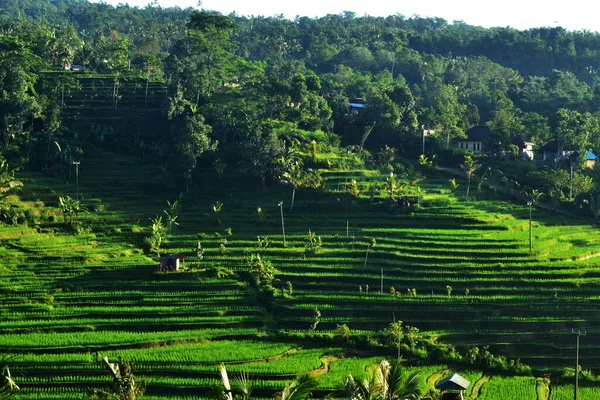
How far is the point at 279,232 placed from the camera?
49.8m

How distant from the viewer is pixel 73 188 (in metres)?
53.8

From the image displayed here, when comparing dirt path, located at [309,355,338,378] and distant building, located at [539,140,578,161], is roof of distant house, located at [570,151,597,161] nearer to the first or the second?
distant building, located at [539,140,578,161]

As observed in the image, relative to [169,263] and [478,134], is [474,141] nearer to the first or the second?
[478,134]

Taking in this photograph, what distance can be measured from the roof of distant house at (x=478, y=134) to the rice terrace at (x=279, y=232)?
11.7 inches

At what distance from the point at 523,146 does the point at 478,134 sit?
3.86 metres

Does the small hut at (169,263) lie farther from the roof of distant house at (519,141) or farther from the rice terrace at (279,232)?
the roof of distant house at (519,141)

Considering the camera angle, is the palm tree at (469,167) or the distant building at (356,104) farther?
the distant building at (356,104)

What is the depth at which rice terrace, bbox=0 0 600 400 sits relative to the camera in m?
36.5

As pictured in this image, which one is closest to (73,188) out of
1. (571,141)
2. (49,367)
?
(49,367)

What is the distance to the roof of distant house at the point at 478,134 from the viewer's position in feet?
219

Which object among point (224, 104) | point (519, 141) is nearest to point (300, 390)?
point (224, 104)

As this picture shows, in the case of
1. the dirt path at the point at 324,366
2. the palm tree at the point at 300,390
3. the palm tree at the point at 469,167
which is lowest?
the dirt path at the point at 324,366

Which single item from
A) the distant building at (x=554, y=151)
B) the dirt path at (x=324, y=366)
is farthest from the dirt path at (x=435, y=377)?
the distant building at (x=554, y=151)

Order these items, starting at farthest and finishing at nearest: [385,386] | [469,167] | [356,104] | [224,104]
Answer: [356,104] < [224,104] < [469,167] < [385,386]
